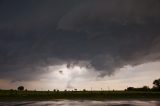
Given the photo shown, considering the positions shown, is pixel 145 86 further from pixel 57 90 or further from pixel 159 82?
pixel 57 90

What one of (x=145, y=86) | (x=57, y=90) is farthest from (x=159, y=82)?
(x=57, y=90)

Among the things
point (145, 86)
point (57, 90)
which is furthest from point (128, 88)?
point (57, 90)

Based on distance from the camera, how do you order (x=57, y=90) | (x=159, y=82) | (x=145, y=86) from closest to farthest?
(x=57, y=90) → (x=159, y=82) → (x=145, y=86)

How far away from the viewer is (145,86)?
174 m

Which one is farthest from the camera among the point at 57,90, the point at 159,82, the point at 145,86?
the point at 145,86

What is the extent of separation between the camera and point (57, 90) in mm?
141875

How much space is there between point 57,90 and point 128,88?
5218 centimetres

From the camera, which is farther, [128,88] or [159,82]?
[128,88]

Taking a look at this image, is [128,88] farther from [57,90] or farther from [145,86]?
[57,90]

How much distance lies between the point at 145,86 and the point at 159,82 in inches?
550

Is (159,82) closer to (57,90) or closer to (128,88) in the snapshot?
(128,88)

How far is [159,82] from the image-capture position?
16188cm

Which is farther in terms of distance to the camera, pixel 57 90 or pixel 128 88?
pixel 128 88
